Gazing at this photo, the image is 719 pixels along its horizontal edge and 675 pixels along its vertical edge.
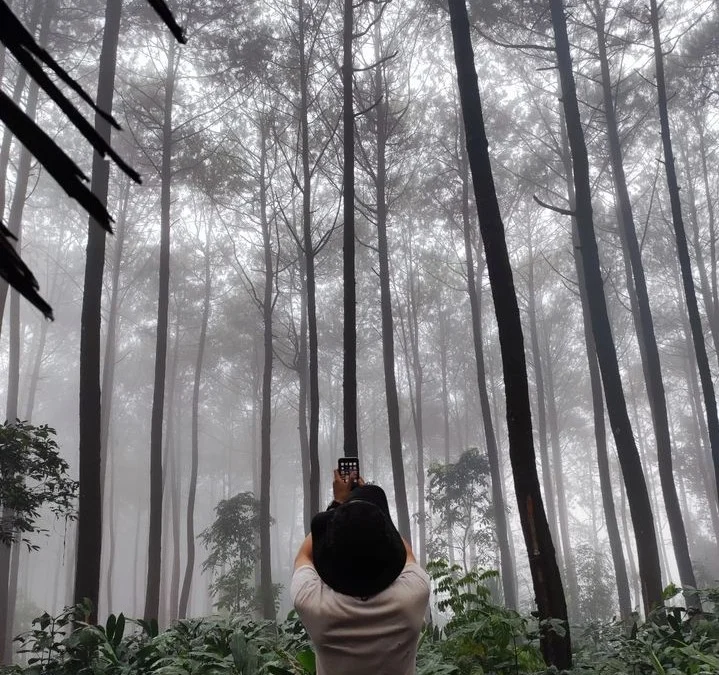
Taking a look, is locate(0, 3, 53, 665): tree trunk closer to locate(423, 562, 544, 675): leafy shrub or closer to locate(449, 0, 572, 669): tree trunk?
locate(423, 562, 544, 675): leafy shrub

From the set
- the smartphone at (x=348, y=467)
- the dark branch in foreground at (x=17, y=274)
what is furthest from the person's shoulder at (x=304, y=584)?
the dark branch in foreground at (x=17, y=274)

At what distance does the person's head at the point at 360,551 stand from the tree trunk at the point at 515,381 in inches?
104

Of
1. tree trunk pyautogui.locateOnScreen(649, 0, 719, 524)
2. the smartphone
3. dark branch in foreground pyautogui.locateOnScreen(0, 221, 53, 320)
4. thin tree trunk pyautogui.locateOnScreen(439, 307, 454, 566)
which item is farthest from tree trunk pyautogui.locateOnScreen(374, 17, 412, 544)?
dark branch in foreground pyautogui.locateOnScreen(0, 221, 53, 320)

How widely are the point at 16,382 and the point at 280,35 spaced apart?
10999 mm

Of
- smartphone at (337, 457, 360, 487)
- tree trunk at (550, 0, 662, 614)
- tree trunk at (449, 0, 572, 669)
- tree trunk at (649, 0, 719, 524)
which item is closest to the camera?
smartphone at (337, 457, 360, 487)

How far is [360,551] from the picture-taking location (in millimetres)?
1851

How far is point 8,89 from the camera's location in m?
15.5

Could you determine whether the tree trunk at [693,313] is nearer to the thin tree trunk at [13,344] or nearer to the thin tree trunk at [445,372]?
the thin tree trunk at [13,344]

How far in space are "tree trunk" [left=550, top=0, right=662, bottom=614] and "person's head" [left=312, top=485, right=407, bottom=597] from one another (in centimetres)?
606

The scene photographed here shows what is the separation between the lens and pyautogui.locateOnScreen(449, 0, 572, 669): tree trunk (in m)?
4.49

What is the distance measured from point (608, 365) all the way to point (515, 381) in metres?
3.71

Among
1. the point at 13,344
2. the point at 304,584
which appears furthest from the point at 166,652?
the point at 13,344

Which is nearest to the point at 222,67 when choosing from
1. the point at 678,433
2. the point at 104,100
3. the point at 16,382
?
the point at 104,100

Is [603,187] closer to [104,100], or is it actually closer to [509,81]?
[509,81]
